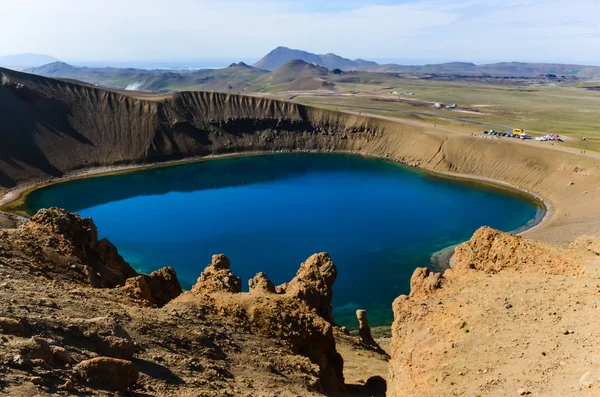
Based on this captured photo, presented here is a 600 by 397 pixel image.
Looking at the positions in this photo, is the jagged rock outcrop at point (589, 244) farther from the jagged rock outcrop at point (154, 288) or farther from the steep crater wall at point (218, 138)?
the steep crater wall at point (218, 138)

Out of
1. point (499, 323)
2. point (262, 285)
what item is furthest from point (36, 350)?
point (499, 323)

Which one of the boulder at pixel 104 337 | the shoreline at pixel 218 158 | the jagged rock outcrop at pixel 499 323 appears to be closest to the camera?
the boulder at pixel 104 337

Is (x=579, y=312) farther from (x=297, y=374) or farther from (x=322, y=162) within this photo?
(x=322, y=162)

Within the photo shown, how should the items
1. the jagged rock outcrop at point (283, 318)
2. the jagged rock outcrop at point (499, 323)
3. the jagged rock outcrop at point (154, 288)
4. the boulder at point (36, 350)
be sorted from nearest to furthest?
the boulder at point (36, 350), the jagged rock outcrop at point (499, 323), the jagged rock outcrop at point (283, 318), the jagged rock outcrop at point (154, 288)

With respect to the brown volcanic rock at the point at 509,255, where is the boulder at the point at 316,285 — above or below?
below

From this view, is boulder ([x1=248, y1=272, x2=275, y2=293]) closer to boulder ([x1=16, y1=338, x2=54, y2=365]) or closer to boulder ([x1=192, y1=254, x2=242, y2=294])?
boulder ([x1=192, y1=254, x2=242, y2=294])

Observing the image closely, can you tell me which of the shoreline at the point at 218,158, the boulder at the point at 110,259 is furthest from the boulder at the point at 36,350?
the shoreline at the point at 218,158

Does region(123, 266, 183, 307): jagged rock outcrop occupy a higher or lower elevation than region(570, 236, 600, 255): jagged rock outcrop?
lower

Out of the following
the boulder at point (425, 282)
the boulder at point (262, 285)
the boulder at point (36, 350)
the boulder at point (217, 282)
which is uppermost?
the boulder at point (36, 350)

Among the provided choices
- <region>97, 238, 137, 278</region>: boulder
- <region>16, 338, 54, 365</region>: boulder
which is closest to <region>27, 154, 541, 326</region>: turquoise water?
<region>97, 238, 137, 278</region>: boulder
